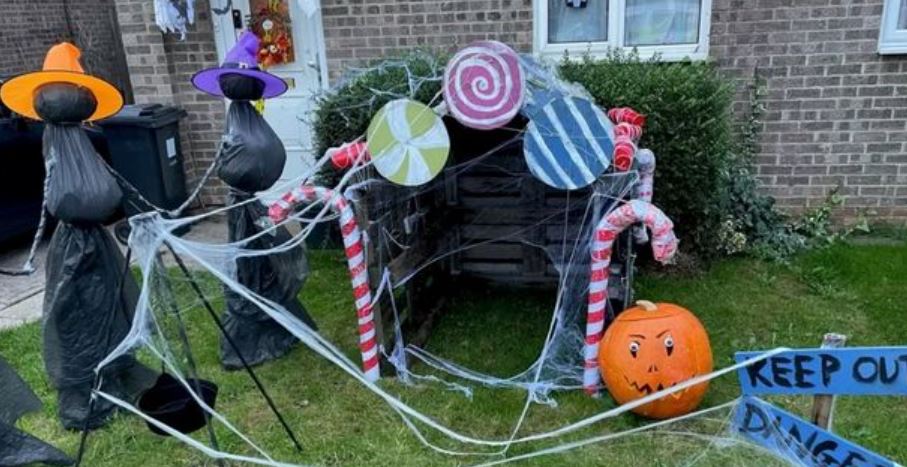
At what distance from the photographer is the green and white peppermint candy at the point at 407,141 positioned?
3230 mm

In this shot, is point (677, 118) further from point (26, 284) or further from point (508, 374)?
point (26, 284)

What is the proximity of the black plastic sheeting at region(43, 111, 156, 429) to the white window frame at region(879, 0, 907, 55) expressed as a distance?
211 inches

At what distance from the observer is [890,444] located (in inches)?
121

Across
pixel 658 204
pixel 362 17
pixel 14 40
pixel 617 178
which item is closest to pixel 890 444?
pixel 617 178

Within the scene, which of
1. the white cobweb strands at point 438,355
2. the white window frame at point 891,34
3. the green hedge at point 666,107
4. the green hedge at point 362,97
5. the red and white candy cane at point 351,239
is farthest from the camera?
the white window frame at point 891,34

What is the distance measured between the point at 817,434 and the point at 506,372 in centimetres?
187

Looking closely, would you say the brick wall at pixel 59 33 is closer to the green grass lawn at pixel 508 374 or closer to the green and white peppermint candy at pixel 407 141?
the green grass lawn at pixel 508 374

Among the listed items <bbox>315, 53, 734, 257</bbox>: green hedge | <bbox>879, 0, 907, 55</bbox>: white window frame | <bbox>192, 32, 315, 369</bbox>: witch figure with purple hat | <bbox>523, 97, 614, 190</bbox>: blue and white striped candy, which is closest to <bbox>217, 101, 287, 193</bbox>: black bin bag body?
<bbox>192, 32, 315, 369</bbox>: witch figure with purple hat

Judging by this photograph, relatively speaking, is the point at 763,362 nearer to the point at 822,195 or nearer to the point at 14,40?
the point at 822,195

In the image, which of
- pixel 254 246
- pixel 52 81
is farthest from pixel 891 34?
pixel 52 81

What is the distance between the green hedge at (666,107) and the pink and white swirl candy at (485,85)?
1176 mm

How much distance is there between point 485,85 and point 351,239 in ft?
3.33

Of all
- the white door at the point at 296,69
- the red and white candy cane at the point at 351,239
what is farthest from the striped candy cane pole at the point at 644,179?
the white door at the point at 296,69

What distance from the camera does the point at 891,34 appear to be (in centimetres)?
524
